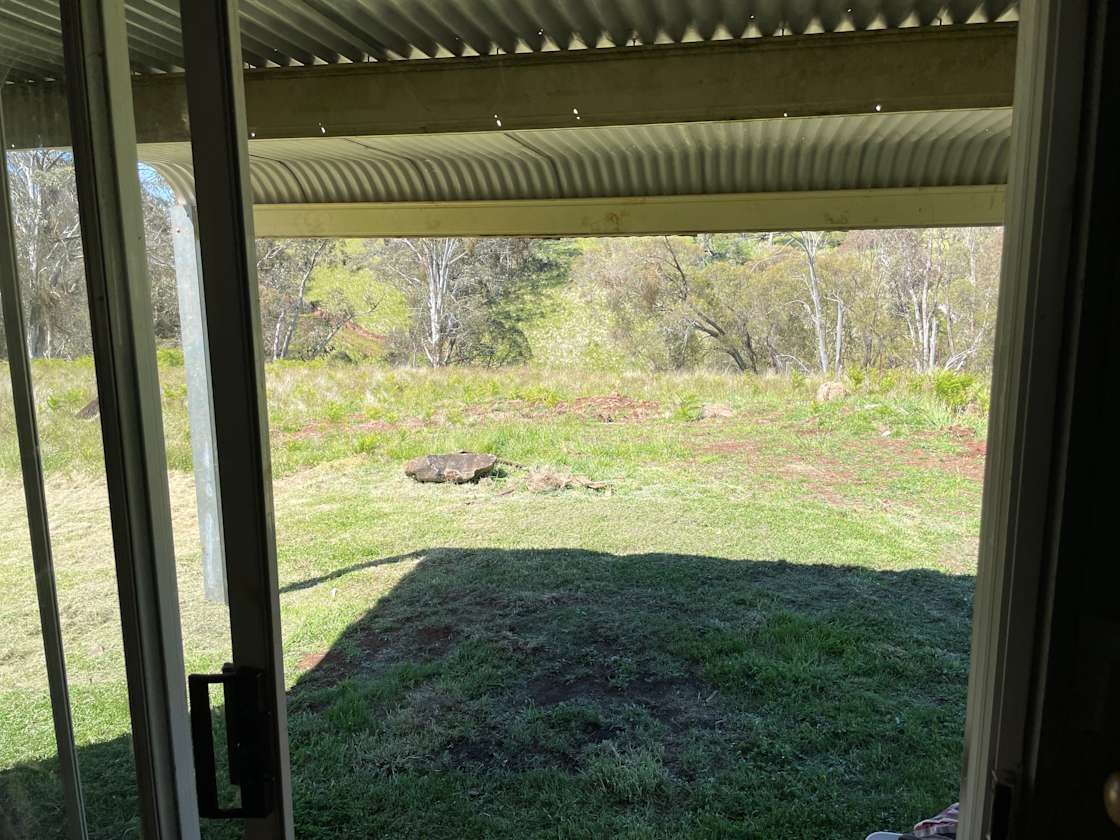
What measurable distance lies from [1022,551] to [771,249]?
1232cm

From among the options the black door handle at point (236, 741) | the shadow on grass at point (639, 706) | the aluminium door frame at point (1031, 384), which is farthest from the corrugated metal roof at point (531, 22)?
the shadow on grass at point (639, 706)

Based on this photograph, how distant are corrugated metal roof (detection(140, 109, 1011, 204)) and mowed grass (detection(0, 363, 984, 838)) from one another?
2445 mm

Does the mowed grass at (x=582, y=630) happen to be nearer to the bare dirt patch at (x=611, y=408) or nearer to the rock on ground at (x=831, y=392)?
the rock on ground at (x=831, y=392)

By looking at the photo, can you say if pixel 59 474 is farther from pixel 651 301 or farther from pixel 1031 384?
pixel 651 301

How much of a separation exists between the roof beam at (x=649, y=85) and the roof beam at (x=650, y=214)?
137cm

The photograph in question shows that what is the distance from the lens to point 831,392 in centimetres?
1038

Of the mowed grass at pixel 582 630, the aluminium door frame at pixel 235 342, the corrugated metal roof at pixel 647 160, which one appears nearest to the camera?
the aluminium door frame at pixel 235 342

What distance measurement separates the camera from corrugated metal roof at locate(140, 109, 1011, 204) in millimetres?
3318

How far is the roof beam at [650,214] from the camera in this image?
3.99 meters

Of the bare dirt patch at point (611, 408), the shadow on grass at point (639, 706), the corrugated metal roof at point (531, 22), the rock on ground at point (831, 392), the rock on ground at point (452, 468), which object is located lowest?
the shadow on grass at point (639, 706)

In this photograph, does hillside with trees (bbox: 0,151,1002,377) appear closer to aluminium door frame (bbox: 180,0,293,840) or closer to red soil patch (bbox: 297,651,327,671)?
red soil patch (bbox: 297,651,327,671)

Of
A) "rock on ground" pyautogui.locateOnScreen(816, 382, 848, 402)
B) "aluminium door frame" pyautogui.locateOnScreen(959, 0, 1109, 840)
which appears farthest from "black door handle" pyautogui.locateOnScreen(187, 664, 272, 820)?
"rock on ground" pyautogui.locateOnScreen(816, 382, 848, 402)

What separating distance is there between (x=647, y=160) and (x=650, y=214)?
1.46 feet

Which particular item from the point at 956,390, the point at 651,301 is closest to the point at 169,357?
the point at 956,390
